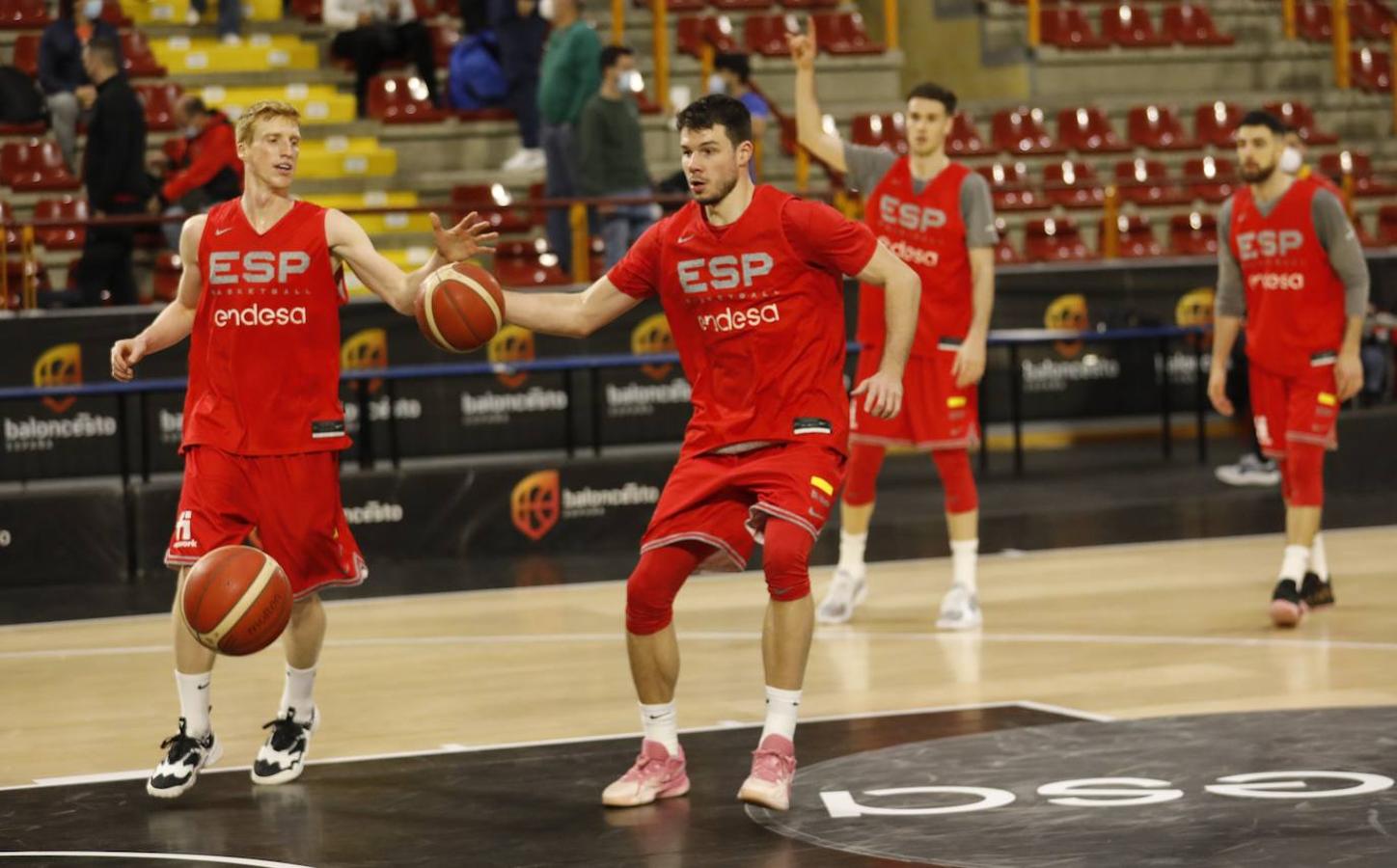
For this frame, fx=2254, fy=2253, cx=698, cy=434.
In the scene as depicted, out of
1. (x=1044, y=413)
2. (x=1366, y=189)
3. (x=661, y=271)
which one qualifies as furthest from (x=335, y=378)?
(x=1366, y=189)

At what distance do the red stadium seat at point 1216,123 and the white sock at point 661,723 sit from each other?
14.2m

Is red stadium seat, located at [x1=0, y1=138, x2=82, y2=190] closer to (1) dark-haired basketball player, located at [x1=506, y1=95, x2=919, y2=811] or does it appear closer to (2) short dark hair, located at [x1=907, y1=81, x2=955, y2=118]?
(2) short dark hair, located at [x1=907, y1=81, x2=955, y2=118]

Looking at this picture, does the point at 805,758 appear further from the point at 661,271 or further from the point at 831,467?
the point at 661,271

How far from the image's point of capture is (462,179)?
16297mm

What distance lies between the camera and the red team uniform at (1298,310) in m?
8.94

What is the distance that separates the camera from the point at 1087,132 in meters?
19.0


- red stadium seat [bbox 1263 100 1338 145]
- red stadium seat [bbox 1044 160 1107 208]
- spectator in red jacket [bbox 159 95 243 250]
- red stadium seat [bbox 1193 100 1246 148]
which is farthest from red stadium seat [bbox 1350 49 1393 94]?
spectator in red jacket [bbox 159 95 243 250]

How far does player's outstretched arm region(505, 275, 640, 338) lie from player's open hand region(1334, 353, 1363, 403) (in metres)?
3.74

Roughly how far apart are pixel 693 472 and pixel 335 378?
115 centimetres

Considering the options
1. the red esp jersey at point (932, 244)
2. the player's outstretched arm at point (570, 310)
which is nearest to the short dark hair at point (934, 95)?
the red esp jersey at point (932, 244)

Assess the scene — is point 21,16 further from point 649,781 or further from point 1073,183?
point 649,781

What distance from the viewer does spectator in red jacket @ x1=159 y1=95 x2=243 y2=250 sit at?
1341 cm

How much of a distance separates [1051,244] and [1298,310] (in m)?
7.74

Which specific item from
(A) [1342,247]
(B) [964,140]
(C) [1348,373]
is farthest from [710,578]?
(B) [964,140]
